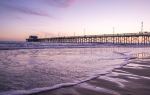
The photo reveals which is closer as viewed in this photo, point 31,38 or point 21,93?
point 21,93

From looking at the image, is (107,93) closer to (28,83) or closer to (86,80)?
(86,80)

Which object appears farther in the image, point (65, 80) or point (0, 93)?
point (65, 80)

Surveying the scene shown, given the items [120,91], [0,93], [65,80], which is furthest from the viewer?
[65,80]

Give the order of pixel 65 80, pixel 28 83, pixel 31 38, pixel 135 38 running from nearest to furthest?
pixel 28 83 < pixel 65 80 < pixel 135 38 < pixel 31 38

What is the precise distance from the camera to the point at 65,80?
6023 mm

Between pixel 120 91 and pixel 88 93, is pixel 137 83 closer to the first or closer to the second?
pixel 120 91

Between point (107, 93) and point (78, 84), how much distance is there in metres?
1.16

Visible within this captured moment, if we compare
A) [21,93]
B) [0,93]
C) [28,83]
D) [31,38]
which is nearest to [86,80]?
[28,83]

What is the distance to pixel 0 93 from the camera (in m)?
4.45

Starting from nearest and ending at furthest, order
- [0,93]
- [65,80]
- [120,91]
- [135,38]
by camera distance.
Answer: [0,93]
[120,91]
[65,80]
[135,38]

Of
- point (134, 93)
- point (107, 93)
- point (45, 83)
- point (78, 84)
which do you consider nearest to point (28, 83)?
point (45, 83)

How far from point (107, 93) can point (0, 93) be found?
2.37 meters

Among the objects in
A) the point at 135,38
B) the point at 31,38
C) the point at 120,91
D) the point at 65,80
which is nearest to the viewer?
the point at 120,91

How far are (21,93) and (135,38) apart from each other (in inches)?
3173
